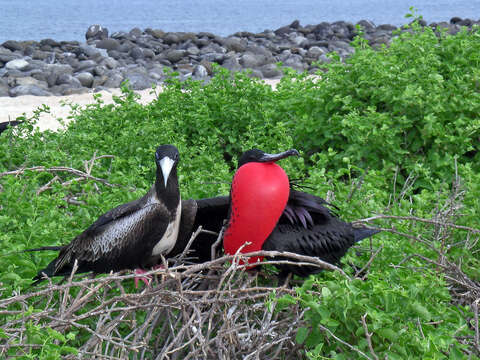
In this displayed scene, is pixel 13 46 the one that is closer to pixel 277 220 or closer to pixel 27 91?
pixel 27 91

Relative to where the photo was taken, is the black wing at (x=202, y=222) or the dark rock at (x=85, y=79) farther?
the dark rock at (x=85, y=79)

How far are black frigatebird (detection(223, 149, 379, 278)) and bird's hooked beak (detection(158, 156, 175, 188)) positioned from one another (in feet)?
0.69

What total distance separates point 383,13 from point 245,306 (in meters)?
40.7

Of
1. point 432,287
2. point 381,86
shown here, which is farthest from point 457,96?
point 432,287

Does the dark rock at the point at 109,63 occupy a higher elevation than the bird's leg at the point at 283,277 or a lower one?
lower

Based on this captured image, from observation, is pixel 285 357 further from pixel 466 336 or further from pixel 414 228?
pixel 414 228

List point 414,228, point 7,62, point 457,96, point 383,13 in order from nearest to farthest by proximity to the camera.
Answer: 1. point 414,228
2. point 457,96
3. point 7,62
4. point 383,13

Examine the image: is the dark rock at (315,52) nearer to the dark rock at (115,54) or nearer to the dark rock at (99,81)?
the dark rock at (115,54)

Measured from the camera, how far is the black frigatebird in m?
2.01

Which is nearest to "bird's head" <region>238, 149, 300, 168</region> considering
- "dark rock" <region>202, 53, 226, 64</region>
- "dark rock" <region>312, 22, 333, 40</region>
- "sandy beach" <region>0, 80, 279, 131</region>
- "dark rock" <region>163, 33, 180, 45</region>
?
"sandy beach" <region>0, 80, 279, 131</region>

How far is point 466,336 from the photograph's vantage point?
71.5 inches

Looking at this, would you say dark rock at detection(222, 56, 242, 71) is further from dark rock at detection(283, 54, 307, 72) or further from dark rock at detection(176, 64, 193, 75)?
dark rock at detection(283, 54, 307, 72)

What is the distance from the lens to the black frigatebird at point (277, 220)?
201 centimetres

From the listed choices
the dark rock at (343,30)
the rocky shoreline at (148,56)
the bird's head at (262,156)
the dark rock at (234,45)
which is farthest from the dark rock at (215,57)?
the bird's head at (262,156)
